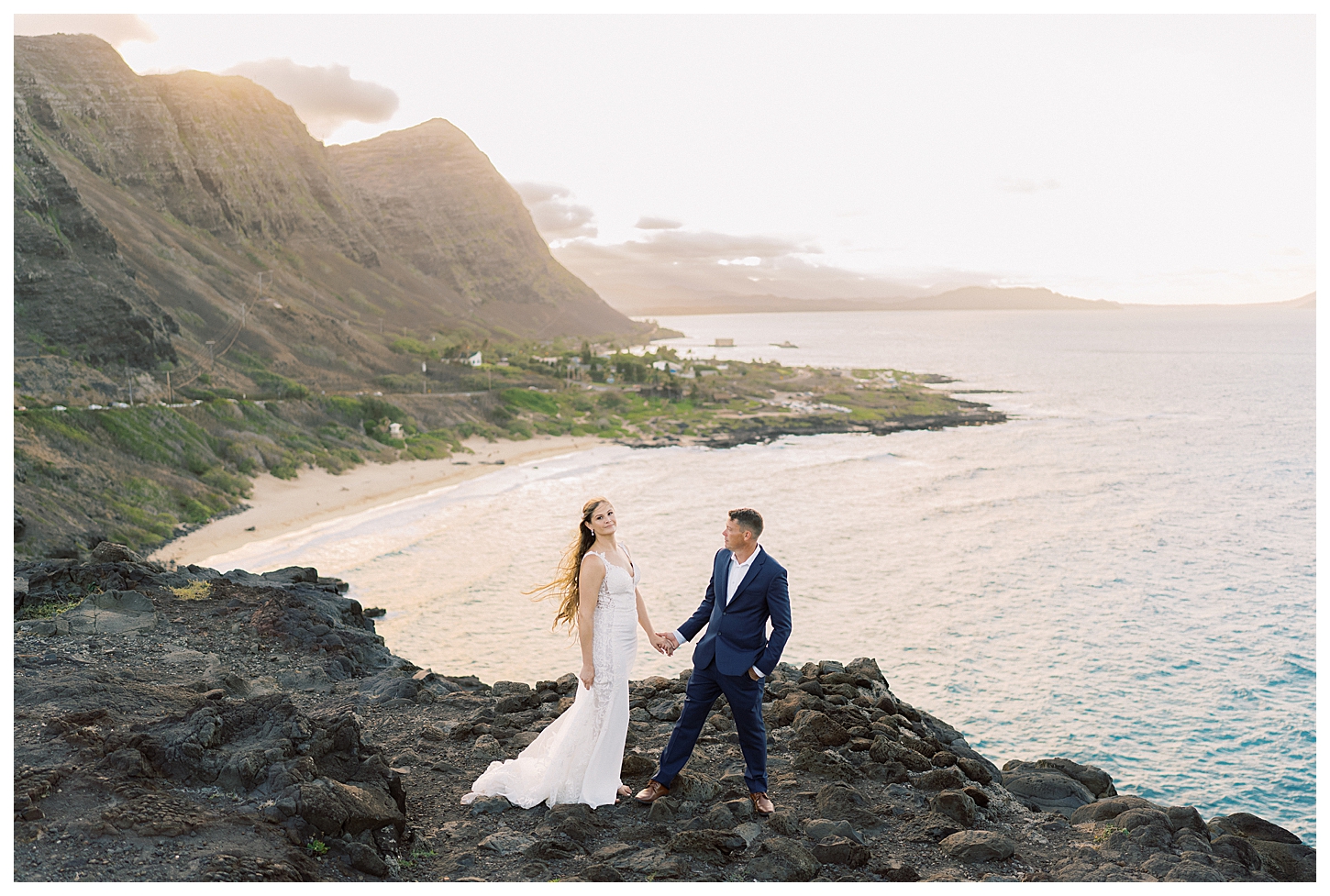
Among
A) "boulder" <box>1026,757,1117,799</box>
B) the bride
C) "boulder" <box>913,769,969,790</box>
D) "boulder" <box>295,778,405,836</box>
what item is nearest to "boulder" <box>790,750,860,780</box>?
"boulder" <box>913,769,969,790</box>

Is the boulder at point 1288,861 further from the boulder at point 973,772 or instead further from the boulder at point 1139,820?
the boulder at point 973,772

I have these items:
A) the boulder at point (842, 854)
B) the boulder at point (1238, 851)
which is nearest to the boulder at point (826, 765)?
the boulder at point (842, 854)

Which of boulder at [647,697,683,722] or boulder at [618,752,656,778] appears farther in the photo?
boulder at [647,697,683,722]

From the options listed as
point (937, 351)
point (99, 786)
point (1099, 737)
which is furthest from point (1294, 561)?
point (937, 351)

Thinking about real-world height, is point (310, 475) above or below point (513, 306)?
below

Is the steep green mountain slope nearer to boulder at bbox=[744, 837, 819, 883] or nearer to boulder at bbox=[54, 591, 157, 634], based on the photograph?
boulder at bbox=[54, 591, 157, 634]

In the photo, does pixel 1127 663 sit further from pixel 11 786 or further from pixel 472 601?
pixel 11 786

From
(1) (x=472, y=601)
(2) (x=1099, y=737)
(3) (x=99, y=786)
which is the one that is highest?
(3) (x=99, y=786)
